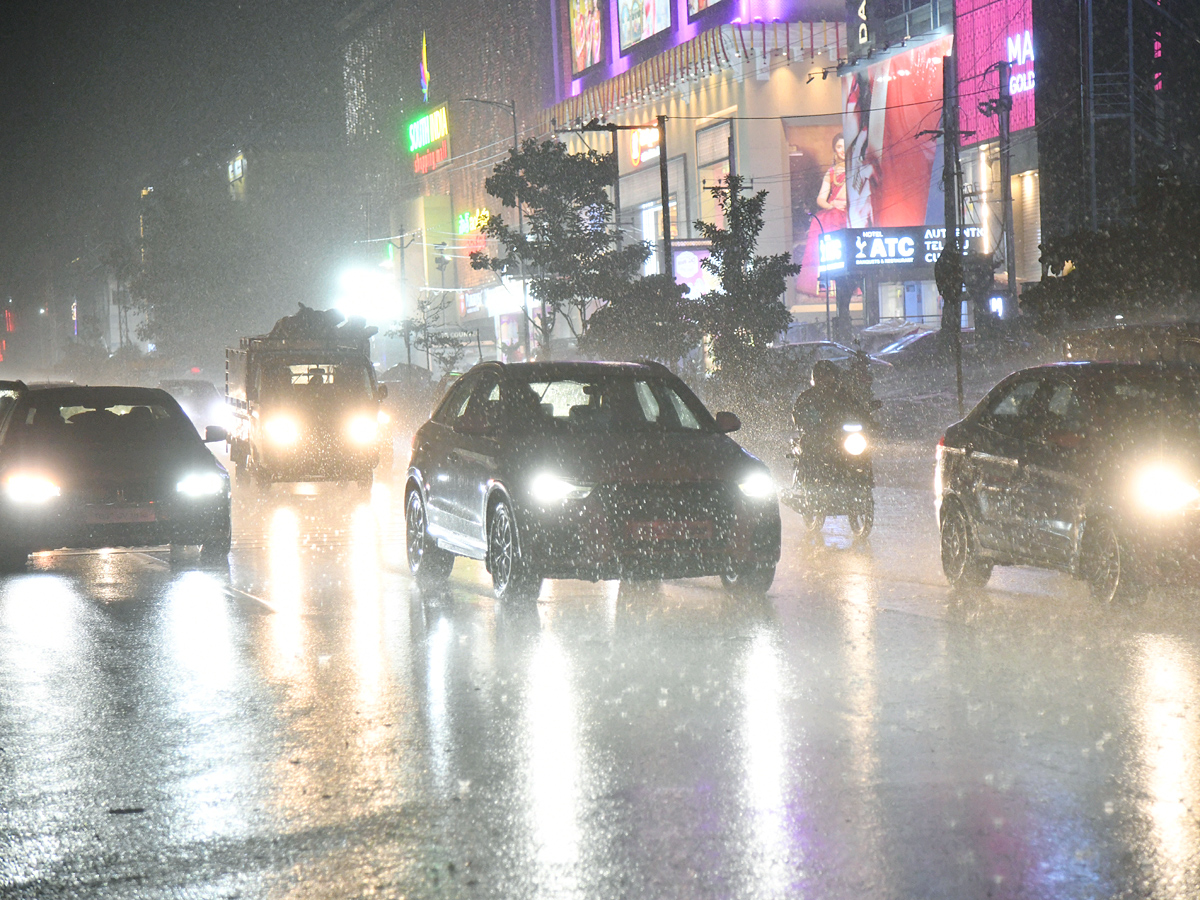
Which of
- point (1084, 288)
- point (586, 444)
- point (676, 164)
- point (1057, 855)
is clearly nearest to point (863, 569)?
point (586, 444)

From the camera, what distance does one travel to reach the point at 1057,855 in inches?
189

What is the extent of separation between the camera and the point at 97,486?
1318 centimetres

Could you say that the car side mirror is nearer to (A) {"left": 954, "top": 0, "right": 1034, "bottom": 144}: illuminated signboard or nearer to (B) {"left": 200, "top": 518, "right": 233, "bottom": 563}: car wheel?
(B) {"left": 200, "top": 518, "right": 233, "bottom": 563}: car wheel

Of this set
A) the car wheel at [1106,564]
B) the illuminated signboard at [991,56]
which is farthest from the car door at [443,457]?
the illuminated signboard at [991,56]

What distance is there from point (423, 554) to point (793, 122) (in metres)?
70.3

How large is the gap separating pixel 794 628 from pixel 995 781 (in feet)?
12.3

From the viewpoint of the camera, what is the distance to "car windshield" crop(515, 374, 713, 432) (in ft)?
36.7

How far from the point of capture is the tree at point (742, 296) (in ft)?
100

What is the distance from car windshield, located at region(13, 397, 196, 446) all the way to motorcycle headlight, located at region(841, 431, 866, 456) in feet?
20.0

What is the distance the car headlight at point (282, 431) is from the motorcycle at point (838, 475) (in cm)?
1057

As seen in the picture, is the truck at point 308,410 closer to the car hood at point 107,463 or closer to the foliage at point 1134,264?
the car hood at point 107,463

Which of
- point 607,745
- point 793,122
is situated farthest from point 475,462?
point 793,122

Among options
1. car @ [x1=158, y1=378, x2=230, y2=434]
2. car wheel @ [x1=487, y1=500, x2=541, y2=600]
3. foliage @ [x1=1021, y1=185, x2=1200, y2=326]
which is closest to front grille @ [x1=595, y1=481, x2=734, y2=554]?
car wheel @ [x1=487, y1=500, x2=541, y2=600]

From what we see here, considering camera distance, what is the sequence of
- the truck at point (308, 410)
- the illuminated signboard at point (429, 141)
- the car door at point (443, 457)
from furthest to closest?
1. the illuminated signboard at point (429, 141)
2. the truck at point (308, 410)
3. the car door at point (443, 457)
